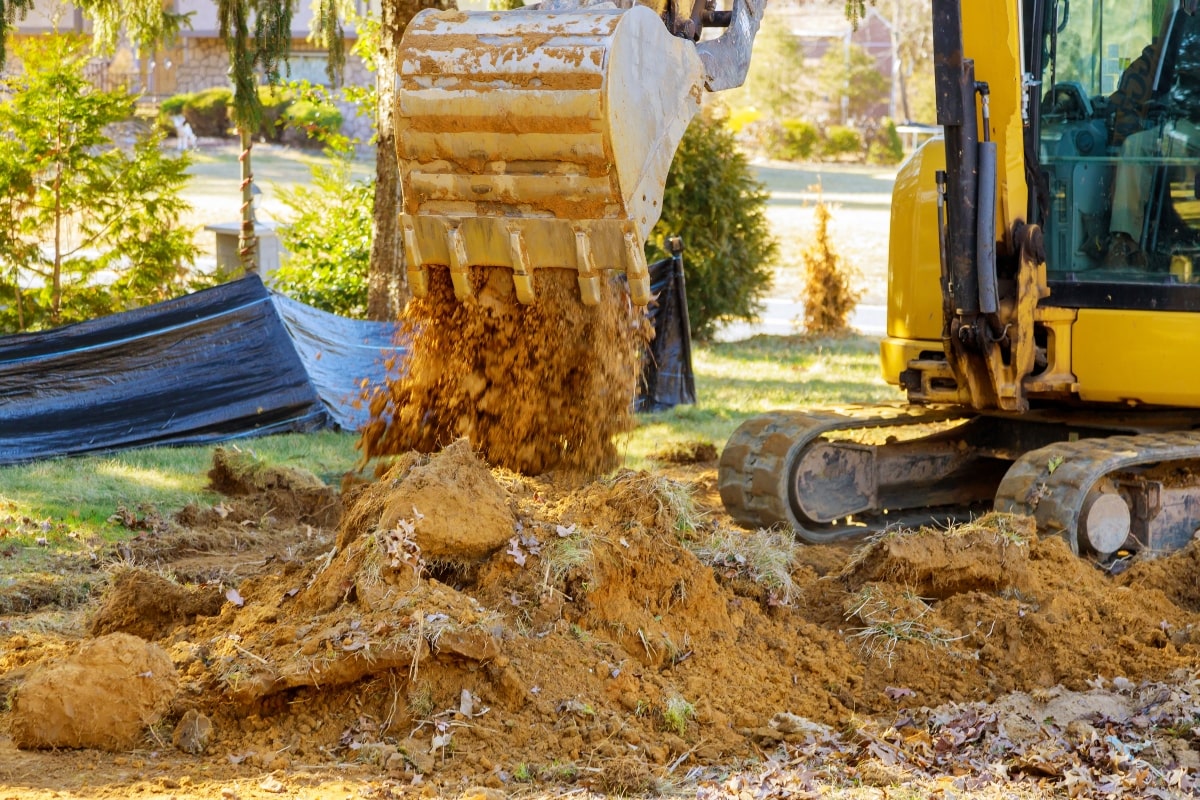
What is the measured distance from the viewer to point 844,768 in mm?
4180

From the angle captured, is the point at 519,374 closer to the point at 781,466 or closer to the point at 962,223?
the point at 781,466

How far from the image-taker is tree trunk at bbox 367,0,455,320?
1057 cm

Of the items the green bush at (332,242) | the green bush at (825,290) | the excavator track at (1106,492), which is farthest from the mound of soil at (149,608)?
the green bush at (825,290)

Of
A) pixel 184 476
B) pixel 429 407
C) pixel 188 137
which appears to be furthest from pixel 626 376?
pixel 188 137

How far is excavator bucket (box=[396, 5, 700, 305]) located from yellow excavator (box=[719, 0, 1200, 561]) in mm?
1529

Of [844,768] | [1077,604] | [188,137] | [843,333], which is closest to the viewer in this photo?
[844,768]

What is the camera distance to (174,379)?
926 centimetres

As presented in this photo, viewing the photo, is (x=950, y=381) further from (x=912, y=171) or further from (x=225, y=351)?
(x=225, y=351)

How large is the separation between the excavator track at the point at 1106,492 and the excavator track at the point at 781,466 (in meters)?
0.94

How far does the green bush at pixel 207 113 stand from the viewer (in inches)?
1358

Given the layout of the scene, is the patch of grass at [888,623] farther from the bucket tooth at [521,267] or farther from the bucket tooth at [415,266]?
the bucket tooth at [415,266]

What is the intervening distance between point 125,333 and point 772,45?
37.9 m

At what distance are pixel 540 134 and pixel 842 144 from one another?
121ft

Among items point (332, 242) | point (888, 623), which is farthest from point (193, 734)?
point (332, 242)
